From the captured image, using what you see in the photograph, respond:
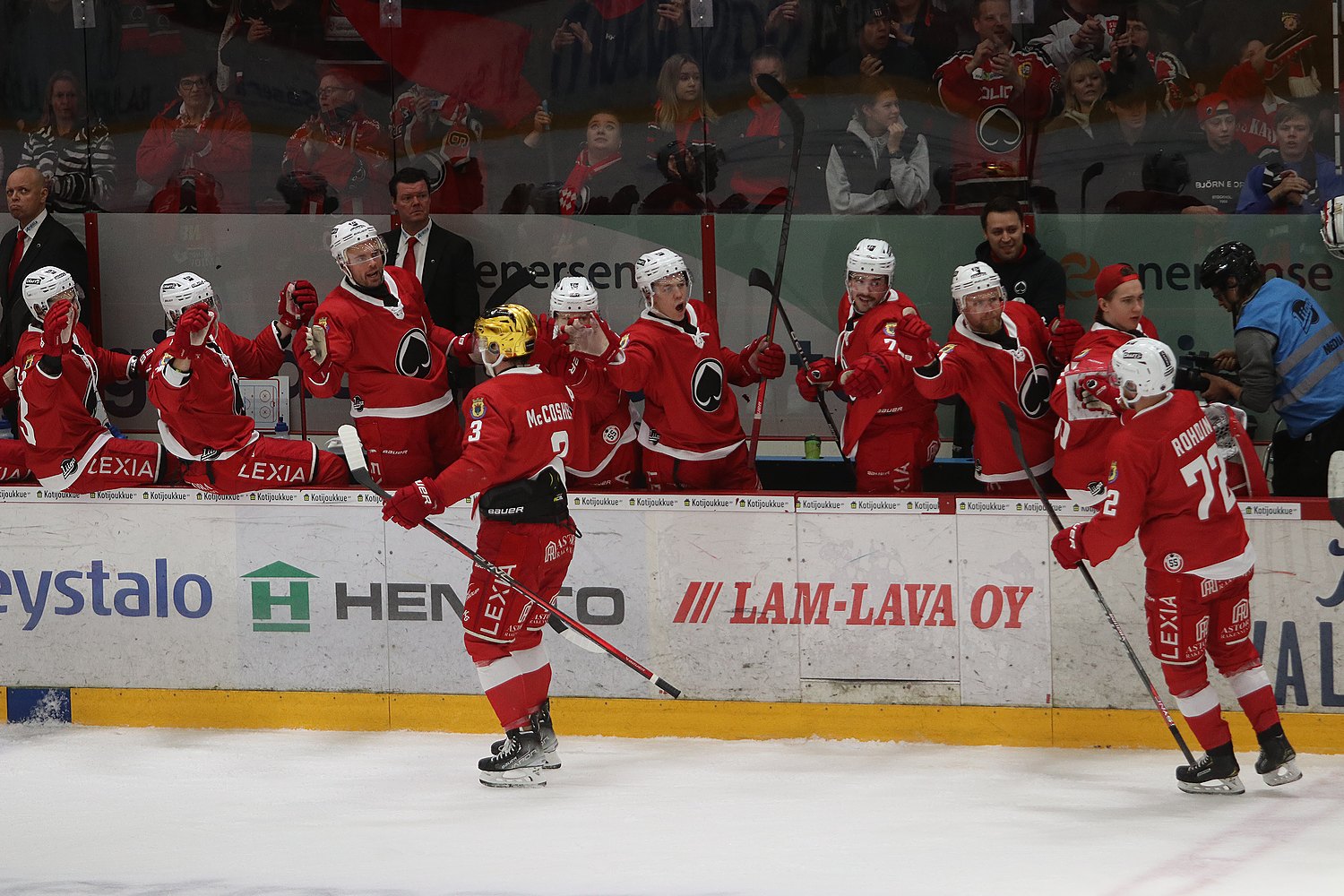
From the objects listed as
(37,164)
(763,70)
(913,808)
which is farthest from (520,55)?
(913,808)

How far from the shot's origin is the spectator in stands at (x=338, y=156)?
24.8 feet

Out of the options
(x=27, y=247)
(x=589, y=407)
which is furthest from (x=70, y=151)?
(x=589, y=407)

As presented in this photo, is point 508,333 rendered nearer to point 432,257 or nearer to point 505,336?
point 505,336

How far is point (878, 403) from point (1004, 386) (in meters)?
0.44

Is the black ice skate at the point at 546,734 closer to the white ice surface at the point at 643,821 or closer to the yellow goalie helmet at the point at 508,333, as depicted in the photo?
the white ice surface at the point at 643,821

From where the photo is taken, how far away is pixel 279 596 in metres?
6.29

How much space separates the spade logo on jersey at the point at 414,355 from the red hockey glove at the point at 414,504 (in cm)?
119

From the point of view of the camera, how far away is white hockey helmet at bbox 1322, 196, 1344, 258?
244 inches

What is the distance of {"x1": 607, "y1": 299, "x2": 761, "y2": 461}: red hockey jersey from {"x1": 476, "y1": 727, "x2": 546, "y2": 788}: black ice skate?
1.25m

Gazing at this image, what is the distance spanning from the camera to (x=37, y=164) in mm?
7785

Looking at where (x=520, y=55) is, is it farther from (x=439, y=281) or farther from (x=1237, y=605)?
(x=1237, y=605)

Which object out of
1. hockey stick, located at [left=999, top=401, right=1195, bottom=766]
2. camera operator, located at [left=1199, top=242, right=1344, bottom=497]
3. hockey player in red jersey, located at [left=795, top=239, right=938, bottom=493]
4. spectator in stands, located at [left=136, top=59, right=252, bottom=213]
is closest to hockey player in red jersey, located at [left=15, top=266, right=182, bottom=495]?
spectator in stands, located at [left=136, top=59, right=252, bottom=213]

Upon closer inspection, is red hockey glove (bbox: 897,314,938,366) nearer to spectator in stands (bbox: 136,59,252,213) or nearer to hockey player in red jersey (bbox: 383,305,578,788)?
hockey player in red jersey (bbox: 383,305,578,788)

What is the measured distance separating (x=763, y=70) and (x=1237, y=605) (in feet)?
10.3
